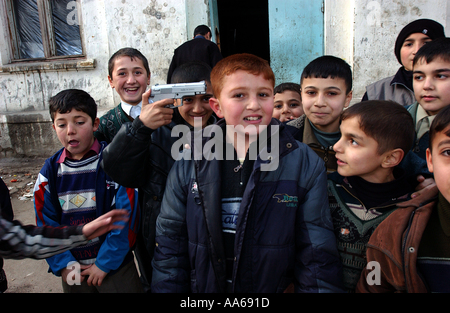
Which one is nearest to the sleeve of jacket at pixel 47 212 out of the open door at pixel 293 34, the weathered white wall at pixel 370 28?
the open door at pixel 293 34

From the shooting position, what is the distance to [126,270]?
1.59m

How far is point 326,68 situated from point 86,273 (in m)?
1.72

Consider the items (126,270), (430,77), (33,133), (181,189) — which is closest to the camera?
(181,189)

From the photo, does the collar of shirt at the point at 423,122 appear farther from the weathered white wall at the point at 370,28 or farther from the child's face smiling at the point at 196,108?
the weathered white wall at the point at 370,28

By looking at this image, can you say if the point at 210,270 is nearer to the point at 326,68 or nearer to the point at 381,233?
the point at 381,233

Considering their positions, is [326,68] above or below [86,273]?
above

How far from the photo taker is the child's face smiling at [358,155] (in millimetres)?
1265

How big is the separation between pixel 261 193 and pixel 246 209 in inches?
3.6

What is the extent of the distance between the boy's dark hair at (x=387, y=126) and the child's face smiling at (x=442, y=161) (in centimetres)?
21

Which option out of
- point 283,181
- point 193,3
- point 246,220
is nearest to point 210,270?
point 246,220

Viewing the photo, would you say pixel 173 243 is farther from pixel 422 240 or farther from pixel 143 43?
pixel 143 43

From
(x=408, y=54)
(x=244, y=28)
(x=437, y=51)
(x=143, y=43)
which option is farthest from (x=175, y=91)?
(x=244, y=28)

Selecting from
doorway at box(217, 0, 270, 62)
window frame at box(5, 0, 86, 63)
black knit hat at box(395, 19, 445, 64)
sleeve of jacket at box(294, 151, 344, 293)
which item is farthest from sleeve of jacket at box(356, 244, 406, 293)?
doorway at box(217, 0, 270, 62)

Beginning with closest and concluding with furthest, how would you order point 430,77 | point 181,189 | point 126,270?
point 181,189, point 430,77, point 126,270
